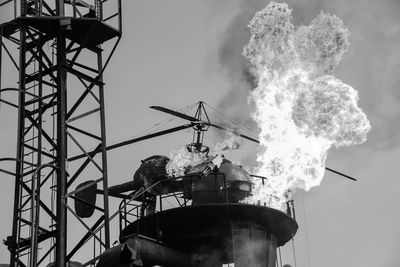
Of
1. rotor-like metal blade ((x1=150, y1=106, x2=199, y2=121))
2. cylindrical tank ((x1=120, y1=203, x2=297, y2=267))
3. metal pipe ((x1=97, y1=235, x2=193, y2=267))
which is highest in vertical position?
rotor-like metal blade ((x1=150, y1=106, x2=199, y2=121))

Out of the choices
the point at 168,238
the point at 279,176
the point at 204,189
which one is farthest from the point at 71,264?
the point at 279,176

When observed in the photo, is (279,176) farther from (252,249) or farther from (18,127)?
(18,127)

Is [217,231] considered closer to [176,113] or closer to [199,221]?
[199,221]

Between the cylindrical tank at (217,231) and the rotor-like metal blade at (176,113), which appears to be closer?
the cylindrical tank at (217,231)

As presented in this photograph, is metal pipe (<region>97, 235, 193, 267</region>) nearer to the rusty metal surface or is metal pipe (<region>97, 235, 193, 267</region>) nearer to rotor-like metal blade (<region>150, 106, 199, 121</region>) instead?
the rusty metal surface

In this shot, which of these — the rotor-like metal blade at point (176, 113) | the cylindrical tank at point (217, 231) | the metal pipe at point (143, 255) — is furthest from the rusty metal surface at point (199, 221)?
the rotor-like metal blade at point (176, 113)

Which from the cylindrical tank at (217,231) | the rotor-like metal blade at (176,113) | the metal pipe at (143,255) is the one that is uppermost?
the rotor-like metal blade at (176,113)

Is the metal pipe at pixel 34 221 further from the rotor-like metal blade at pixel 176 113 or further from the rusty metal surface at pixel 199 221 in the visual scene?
the rotor-like metal blade at pixel 176 113

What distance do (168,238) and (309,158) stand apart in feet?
20.6

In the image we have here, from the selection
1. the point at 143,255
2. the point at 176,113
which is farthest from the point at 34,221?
the point at 176,113

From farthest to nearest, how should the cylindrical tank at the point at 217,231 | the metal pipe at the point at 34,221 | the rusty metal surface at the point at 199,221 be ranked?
the cylindrical tank at the point at 217,231 < the rusty metal surface at the point at 199,221 < the metal pipe at the point at 34,221

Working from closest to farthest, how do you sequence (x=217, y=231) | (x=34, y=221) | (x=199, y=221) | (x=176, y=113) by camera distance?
(x=34, y=221) < (x=199, y=221) < (x=217, y=231) < (x=176, y=113)

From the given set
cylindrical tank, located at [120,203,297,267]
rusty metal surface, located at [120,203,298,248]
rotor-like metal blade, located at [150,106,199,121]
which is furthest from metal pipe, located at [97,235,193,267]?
rotor-like metal blade, located at [150,106,199,121]

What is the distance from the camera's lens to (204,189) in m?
24.2
